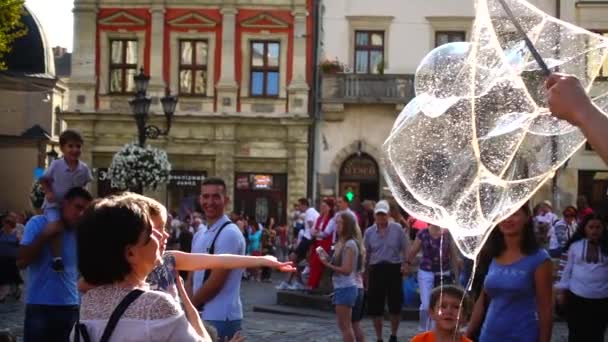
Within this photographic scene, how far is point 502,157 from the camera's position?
4.62 metres

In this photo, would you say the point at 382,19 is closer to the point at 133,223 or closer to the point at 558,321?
the point at 558,321

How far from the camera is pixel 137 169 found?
67.4 feet

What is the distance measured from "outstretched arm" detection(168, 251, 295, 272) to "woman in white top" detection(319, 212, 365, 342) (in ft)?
→ 20.0

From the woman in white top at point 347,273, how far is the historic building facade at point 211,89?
2144 cm

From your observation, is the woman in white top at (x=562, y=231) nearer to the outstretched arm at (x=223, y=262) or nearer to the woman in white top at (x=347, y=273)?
the woman in white top at (x=347, y=273)

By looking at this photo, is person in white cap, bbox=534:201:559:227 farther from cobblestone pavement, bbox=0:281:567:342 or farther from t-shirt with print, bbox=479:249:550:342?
t-shirt with print, bbox=479:249:550:342

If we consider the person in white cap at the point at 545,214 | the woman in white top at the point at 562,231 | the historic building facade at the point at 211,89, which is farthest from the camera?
the historic building facade at the point at 211,89

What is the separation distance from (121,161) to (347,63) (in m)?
13.3

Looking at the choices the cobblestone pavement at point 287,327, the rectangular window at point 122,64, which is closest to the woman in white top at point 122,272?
the cobblestone pavement at point 287,327

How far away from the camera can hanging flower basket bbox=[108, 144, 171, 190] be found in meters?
20.5

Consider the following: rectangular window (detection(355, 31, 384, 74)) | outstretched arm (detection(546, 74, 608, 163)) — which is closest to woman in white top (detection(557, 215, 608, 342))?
outstretched arm (detection(546, 74, 608, 163))

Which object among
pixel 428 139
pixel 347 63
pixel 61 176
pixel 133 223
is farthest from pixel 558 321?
pixel 347 63

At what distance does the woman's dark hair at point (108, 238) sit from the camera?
303 cm

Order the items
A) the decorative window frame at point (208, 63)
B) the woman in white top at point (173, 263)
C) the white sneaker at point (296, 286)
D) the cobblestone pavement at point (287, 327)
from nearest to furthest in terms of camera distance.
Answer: the woman in white top at point (173, 263) → the cobblestone pavement at point (287, 327) → the white sneaker at point (296, 286) → the decorative window frame at point (208, 63)
